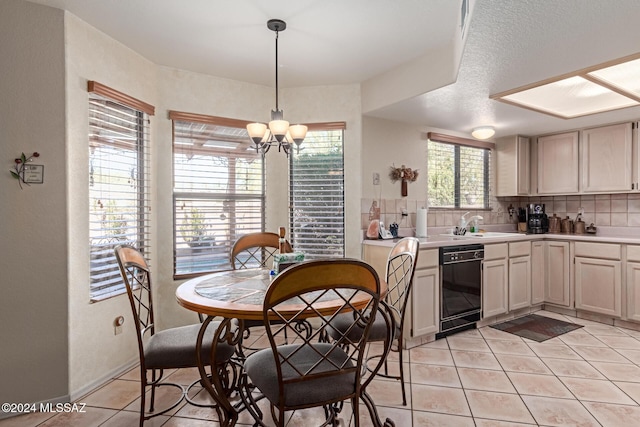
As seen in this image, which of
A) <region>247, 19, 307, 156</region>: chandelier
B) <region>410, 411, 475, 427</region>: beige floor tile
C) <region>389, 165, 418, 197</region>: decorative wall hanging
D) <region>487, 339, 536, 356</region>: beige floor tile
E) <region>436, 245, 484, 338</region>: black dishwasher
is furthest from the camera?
<region>389, 165, 418, 197</region>: decorative wall hanging

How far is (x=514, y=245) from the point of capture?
12.5 ft

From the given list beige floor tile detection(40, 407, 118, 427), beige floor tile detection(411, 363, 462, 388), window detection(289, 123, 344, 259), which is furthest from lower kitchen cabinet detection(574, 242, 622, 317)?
beige floor tile detection(40, 407, 118, 427)

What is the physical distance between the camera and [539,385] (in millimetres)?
2432

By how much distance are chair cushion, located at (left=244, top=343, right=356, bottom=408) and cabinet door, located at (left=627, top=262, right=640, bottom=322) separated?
3399mm

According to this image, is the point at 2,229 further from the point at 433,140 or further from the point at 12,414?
the point at 433,140

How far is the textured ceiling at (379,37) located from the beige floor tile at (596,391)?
7.04 feet

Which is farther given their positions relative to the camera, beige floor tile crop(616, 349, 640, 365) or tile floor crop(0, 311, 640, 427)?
beige floor tile crop(616, 349, 640, 365)

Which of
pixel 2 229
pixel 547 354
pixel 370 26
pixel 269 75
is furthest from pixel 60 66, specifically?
pixel 547 354

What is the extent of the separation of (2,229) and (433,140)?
12.6 feet

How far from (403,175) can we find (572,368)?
2.16 metres

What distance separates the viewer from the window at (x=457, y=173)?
409 centimetres

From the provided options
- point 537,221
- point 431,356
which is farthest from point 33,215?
point 537,221

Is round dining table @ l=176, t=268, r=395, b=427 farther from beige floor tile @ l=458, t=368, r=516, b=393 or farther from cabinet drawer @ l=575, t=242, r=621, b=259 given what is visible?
cabinet drawer @ l=575, t=242, r=621, b=259

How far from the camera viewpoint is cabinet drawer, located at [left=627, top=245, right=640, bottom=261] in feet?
11.2
